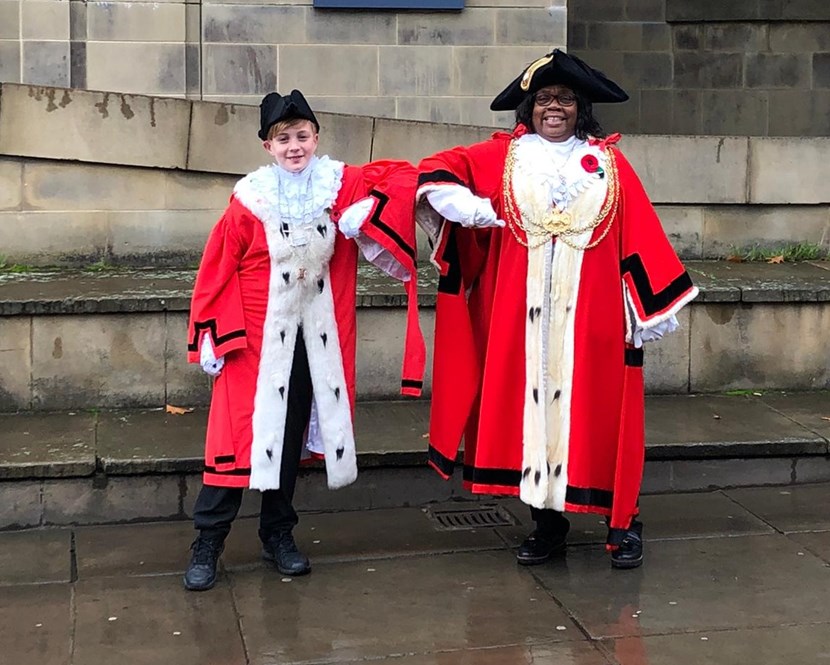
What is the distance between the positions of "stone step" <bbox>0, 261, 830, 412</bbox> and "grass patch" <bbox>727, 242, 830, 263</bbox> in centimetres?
69

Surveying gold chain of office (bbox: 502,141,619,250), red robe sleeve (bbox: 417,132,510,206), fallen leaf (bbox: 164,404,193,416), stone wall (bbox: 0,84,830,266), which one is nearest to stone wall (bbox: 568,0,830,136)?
stone wall (bbox: 0,84,830,266)

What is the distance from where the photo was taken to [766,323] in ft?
22.7

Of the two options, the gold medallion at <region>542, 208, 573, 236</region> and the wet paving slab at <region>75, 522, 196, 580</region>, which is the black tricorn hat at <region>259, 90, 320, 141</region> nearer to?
the gold medallion at <region>542, 208, 573, 236</region>

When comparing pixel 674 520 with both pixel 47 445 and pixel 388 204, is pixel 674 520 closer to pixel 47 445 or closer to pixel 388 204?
pixel 388 204

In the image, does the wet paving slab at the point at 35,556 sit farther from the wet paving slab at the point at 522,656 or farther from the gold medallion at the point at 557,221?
the gold medallion at the point at 557,221

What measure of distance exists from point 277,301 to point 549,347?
1040 millimetres

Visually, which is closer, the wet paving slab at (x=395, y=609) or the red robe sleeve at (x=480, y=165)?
the wet paving slab at (x=395, y=609)

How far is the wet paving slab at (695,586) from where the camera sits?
14.5 feet

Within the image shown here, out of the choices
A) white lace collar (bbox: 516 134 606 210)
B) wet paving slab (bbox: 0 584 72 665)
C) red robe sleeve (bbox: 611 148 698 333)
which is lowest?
wet paving slab (bbox: 0 584 72 665)

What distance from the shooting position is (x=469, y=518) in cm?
564

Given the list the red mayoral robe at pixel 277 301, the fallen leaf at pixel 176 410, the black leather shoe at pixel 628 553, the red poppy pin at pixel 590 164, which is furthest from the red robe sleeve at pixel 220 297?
the fallen leaf at pixel 176 410

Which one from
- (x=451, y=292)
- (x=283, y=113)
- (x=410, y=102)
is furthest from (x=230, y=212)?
(x=410, y=102)

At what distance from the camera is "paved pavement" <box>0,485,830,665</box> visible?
4.19m

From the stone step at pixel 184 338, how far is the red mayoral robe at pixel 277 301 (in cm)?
173
